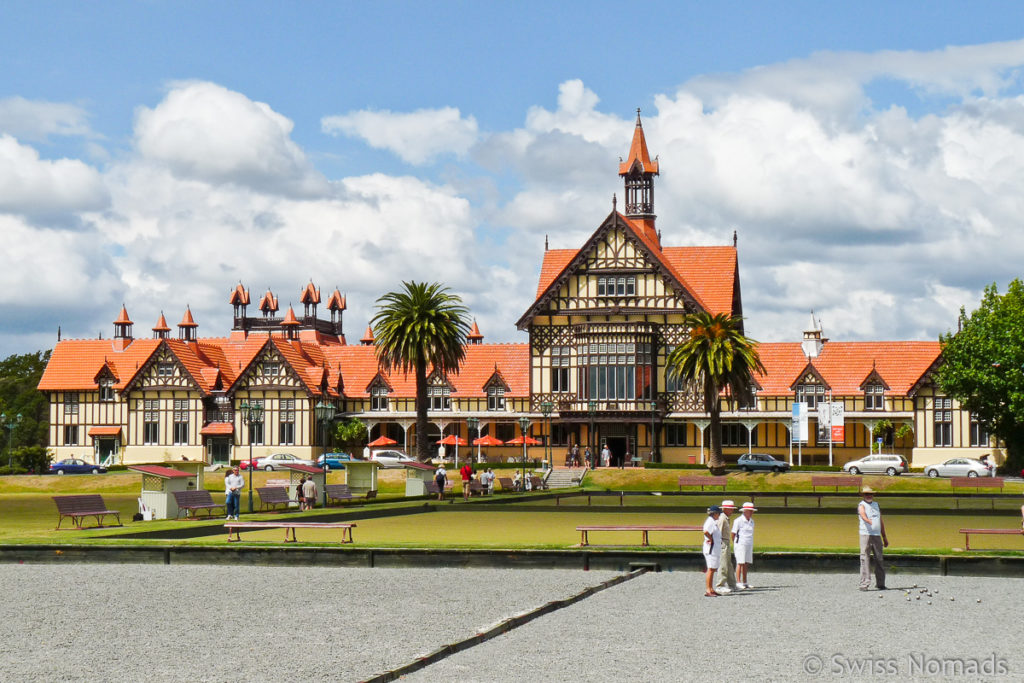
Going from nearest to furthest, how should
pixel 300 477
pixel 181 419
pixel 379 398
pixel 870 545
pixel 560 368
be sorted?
pixel 870 545
pixel 300 477
pixel 560 368
pixel 181 419
pixel 379 398

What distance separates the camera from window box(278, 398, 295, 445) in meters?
85.3

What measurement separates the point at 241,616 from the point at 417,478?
1443 inches

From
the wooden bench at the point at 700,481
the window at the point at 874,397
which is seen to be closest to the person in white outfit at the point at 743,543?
the wooden bench at the point at 700,481

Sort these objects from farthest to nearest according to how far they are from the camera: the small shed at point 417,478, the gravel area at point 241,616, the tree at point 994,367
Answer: the tree at point 994,367 < the small shed at point 417,478 < the gravel area at point 241,616

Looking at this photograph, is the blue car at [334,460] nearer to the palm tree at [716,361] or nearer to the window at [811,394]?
the palm tree at [716,361]

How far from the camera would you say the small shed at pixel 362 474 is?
49938 mm

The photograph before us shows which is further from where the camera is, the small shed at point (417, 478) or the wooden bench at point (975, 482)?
the wooden bench at point (975, 482)

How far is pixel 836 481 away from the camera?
58.4m

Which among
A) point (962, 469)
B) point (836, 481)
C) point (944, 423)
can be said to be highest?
point (944, 423)

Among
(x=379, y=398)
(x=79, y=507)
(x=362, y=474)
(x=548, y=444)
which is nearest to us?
(x=79, y=507)

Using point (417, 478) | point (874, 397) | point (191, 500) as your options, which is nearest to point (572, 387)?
point (874, 397)

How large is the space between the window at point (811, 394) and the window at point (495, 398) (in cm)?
1970

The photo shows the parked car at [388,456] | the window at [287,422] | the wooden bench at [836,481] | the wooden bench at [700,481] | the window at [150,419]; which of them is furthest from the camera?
the window at [150,419]

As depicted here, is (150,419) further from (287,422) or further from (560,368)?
(560,368)
